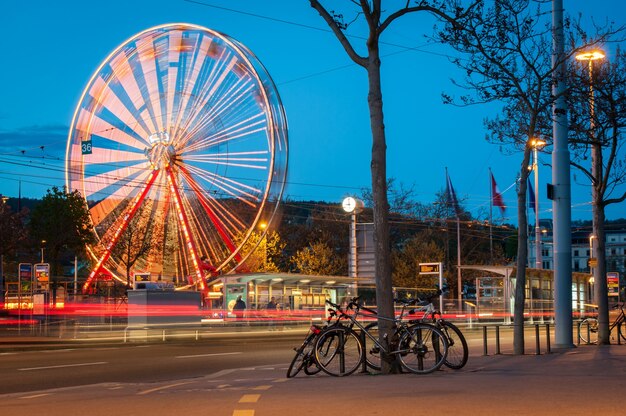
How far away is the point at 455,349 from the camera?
1264cm

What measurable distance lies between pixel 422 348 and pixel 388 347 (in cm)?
51

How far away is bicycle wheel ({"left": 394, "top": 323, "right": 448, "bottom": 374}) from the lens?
1217 cm

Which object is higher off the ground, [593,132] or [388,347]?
[593,132]

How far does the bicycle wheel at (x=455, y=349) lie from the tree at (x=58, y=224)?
43.3m

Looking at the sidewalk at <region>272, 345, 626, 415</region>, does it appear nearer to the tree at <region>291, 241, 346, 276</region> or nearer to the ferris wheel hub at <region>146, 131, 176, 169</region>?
the ferris wheel hub at <region>146, 131, 176, 169</region>

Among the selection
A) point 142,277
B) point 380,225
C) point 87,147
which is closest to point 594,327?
point 380,225

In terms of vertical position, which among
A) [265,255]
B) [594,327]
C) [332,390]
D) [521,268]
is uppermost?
[265,255]

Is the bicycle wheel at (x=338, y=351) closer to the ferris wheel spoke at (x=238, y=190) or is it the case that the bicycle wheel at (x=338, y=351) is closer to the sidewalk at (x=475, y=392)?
the sidewalk at (x=475, y=392)

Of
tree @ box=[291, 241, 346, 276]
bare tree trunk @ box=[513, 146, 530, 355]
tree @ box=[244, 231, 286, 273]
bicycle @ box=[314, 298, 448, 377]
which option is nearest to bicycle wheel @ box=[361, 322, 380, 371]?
bicycle @ box=[314, 298, 448, 377]

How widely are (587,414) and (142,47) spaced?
33734 mm

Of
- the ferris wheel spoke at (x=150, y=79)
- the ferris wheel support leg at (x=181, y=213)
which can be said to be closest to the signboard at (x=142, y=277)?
the ferris wheel support leg at (x=181, y=213)

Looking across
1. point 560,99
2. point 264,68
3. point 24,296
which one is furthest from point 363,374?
point 24,296

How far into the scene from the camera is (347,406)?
8953 millimetres

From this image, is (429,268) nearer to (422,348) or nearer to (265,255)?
(265,255)
